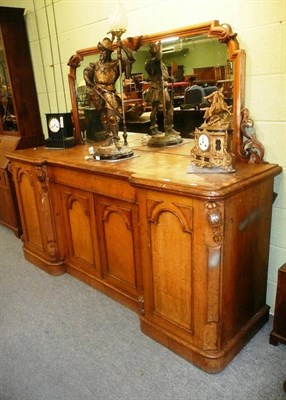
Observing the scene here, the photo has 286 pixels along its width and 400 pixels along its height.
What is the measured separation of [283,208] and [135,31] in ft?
5.17

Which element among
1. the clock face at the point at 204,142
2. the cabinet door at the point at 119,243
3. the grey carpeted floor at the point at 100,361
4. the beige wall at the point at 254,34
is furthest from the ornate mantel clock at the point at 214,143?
the grey carpeted floor at the point at 100,361

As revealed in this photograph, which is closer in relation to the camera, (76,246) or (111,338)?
(111,338)

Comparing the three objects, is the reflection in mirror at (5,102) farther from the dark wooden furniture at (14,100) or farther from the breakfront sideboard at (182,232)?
the breakfront sideboard at (182,232)

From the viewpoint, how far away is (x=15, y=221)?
364 centimetres

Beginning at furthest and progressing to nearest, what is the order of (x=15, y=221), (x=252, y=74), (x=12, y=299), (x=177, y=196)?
(x=15, y=221) → (x=12, y=299) → (x=252, y=74) → (x=177, y=196)

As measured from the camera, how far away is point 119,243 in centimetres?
224

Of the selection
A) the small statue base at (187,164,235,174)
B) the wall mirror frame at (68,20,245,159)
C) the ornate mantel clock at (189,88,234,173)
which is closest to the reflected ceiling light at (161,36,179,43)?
the wall mirror frame at (68,20,245,159)

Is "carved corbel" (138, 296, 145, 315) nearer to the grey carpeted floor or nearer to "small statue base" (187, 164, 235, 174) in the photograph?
the grey carpeted floor

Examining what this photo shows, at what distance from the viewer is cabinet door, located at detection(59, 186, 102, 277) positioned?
2408mm

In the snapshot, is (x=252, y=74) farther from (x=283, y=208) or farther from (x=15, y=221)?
(x=15, y=221)

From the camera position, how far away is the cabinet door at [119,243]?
2.10 metres

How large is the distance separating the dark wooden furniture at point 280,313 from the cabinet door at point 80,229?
→ 1225 mm

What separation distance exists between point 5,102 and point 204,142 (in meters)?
2.69

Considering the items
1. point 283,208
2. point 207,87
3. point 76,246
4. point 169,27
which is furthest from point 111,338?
point 169,27
